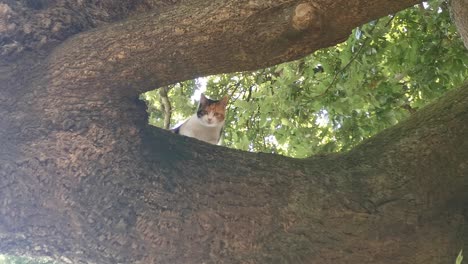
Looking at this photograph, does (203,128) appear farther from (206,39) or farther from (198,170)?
(206,39)

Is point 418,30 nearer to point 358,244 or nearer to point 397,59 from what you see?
point 397,59

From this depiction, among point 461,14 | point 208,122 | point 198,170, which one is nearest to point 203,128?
point 208,122

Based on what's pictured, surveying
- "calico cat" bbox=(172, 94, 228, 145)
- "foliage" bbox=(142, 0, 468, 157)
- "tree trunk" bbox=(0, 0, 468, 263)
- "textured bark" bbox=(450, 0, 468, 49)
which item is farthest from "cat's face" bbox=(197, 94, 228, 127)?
"textured bark" bbox=(450, 0, 468, 49)

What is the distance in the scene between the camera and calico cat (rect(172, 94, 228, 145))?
505 centimetres

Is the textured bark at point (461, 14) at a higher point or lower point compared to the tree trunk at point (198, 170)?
higher

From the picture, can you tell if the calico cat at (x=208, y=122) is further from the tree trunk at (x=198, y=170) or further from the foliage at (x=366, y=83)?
the tree trunk at (x=198, y=170)

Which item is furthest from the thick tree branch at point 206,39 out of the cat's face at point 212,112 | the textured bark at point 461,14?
the cat's face at point 212,112

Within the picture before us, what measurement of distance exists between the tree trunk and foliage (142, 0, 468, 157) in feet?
4.29

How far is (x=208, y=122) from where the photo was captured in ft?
17.1

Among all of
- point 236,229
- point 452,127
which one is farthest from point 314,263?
point 452,127

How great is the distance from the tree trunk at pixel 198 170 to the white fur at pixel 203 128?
2.25 m

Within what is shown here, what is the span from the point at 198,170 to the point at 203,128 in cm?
261

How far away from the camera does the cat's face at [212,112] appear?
5215mm

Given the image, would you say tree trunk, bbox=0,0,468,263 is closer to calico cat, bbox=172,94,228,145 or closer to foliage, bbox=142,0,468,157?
foliage, bbox=142,0,468,157
